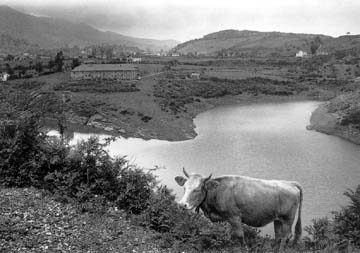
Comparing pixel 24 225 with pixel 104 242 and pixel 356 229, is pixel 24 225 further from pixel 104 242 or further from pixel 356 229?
pixel 356 229

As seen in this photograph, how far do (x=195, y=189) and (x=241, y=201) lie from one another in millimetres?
1570

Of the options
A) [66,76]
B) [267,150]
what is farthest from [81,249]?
[66,76]

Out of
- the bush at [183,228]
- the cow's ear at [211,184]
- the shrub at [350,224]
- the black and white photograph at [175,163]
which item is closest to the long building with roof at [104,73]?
the black and white photograph at [175,163]

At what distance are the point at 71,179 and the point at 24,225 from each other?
98.6 inches

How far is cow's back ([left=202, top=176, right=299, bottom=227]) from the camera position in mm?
11641

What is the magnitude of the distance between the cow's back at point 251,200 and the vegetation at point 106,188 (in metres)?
0.74

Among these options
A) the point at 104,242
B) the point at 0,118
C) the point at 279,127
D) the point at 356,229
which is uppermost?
the point at 0,118

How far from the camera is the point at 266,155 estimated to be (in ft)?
167

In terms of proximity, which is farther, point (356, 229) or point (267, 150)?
point (267, 150)

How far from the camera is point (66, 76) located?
111 m

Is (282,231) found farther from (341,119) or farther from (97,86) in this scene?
(97,86)

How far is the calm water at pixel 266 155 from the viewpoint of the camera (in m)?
36.9

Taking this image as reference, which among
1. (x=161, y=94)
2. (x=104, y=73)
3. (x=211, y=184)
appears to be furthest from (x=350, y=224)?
(x=104, y=73)

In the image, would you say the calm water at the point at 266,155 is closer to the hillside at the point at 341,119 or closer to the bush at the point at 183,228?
the hillside at the point at 341,119
